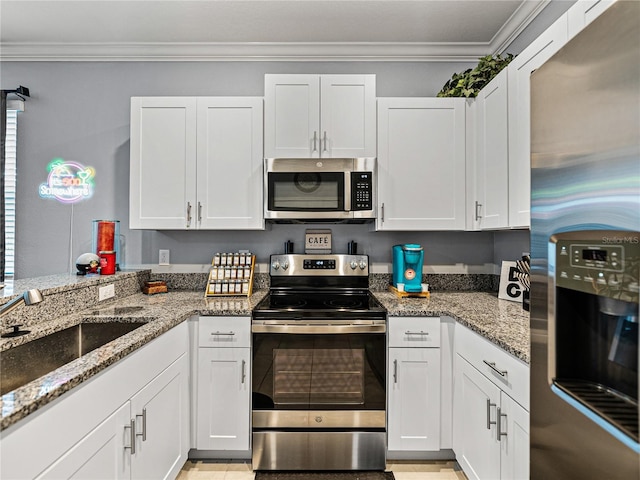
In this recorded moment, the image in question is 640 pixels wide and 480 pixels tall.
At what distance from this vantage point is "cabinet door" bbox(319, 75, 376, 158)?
91.7 inches

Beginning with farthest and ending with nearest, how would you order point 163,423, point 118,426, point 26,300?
point 163,423 → point 118,426 → point 26,300

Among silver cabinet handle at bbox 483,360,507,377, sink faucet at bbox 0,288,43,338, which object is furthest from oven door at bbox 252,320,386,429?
sink faucet at bbox 0,288,43,338

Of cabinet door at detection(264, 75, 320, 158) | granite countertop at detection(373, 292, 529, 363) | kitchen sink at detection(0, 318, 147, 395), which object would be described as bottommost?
kitchen sink at detection(0, 318, 147, 395)

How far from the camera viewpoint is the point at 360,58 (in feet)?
8.87

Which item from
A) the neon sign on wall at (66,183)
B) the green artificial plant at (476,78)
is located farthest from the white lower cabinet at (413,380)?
the neon sign on wall at (66,183)

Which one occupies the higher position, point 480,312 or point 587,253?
point 587,253

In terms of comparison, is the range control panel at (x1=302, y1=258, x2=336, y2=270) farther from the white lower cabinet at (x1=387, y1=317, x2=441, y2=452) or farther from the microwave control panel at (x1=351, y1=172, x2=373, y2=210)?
the white lower cabinet at (x1=387, y1=317, x2=441, y2=452)

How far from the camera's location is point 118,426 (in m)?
1.26

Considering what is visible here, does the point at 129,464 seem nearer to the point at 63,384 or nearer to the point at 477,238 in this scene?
the point at 63,384

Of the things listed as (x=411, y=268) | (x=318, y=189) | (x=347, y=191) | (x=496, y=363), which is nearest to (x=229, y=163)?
(x=318, y=189)

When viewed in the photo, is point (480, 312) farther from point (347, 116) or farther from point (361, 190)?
point (347, 116)

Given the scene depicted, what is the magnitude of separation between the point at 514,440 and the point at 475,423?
369 mm

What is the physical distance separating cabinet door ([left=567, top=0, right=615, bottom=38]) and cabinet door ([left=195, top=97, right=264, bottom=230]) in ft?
5.35

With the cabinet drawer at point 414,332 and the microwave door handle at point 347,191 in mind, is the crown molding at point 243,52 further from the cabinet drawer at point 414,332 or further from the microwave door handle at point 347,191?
the cabinet drawer at point 414,332
